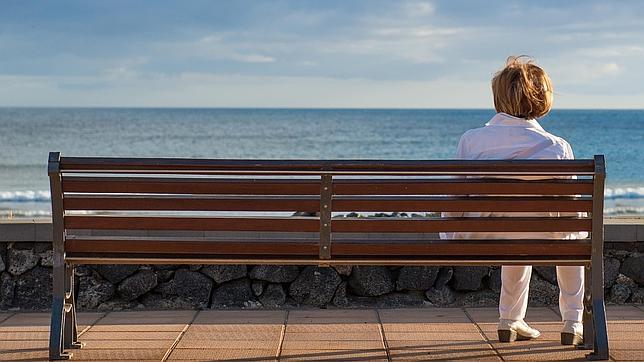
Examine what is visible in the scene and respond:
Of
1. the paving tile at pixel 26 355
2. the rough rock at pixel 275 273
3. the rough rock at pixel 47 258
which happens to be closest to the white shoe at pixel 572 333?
the rough rock at pixel 275 273

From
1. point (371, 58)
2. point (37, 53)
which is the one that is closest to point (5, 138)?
point (37, 53)

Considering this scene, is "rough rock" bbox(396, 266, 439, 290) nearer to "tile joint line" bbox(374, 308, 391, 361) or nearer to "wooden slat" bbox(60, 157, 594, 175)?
"tile joint line" bbox(374, 308, 391, 361)

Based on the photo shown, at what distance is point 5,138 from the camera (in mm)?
46250

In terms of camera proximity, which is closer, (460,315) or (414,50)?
(460,315)

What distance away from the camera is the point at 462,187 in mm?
4336

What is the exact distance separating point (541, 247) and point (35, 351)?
2.15 meters

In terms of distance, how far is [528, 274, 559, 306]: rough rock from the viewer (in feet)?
19.0

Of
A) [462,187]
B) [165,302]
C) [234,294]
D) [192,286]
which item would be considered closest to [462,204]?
[462,187]

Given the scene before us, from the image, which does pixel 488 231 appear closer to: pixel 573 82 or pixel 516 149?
pixel 516 149

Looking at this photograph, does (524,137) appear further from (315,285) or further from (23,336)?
(23,336)

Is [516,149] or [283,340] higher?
[516,149]

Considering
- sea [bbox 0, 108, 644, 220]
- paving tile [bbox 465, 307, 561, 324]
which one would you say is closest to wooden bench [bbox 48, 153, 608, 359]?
paving tile [bbox 465, 307, 561, 324]

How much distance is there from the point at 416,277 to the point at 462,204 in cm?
147


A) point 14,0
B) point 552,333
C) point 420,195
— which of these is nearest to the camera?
point 420,195
